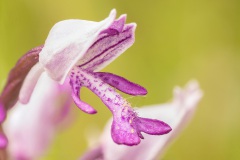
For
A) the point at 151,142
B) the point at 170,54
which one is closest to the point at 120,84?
the point at 151,142

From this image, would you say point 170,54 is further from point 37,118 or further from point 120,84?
point 120,84

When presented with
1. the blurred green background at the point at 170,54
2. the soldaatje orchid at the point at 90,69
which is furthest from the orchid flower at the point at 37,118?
A: the blurred green background at the point at 170,54

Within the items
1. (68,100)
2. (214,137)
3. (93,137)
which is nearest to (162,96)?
(214,137)

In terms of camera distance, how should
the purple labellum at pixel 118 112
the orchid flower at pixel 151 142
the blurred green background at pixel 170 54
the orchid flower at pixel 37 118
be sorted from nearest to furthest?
the purple labellum at pixel 118 112 < the orchid flower at pixel 151 142 < the orchid flower at pixel 37 118 < the blurred green background at pixel 170 54

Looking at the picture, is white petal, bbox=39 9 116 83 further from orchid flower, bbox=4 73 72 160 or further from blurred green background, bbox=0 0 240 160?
blurred green background, bbox=0 0 240 160

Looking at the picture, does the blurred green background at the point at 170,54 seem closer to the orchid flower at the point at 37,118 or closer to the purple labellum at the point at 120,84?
the orchid flower at the point at 37,118

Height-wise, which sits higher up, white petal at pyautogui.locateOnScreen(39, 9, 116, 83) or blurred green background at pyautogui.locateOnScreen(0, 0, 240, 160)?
blurred green background at pyautogui.locateOnScreen(0, 0, 240, 160)

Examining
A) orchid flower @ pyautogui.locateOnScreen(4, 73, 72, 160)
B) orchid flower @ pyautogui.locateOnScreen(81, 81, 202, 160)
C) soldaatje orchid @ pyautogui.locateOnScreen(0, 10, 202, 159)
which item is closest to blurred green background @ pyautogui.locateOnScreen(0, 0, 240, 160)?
orchid flower @ pyautogui.locateOnScreen(4, 73, 72, 160)
